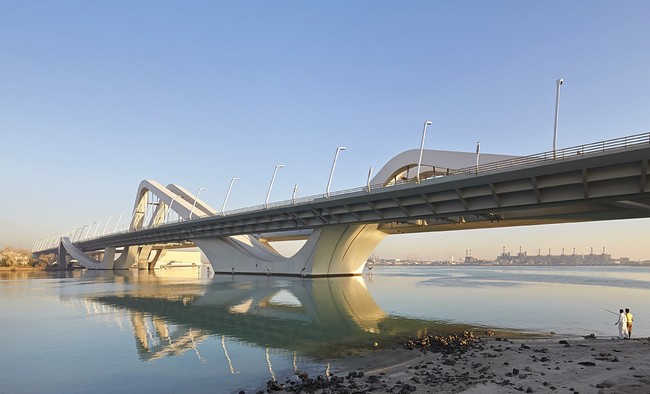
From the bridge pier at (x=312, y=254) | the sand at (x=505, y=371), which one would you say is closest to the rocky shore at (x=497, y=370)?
the sand at (x=505, y=371)

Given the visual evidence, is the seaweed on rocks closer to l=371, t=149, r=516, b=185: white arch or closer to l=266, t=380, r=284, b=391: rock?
l=266, t=380, r=284, b=391: rock

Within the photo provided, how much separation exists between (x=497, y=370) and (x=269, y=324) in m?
14.2

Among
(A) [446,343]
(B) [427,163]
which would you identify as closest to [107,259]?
(B) [427,163]

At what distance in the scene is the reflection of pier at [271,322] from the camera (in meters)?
18.5

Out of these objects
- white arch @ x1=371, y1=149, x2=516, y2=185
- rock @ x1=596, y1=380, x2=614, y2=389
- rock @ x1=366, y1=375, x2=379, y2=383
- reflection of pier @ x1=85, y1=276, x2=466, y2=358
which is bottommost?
reflection of pier @ x1=85, y1=276, x2=466, y2=358

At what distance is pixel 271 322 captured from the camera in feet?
80.5

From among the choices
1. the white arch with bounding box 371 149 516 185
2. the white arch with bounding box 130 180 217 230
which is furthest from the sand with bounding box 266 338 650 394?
the white arch with bounding box 130 180 217 230

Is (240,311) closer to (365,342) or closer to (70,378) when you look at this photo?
(365,342)

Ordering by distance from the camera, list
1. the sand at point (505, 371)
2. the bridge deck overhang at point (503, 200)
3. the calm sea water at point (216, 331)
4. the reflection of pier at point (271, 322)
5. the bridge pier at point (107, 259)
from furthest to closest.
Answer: the bridge pier at point (107, 259) < the bridge deck overhang at point (503, 200) < the reflection of pier at point (271, 322) < the calm sea water at point (216, 331) < the sand at point (505, 371)

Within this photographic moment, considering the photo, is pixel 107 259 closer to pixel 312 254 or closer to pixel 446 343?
pixel 312 254

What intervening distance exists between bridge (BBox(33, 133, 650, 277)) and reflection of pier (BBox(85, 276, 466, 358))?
44.6 feet

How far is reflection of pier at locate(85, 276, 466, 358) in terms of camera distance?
18530 millimetres

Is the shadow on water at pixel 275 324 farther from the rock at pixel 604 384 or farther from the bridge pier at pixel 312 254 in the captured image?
the bridge pier at pixel 312 254

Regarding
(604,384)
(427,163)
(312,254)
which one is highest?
(427,163)
